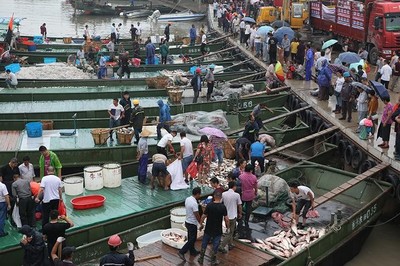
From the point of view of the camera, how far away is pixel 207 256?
11.0 metres

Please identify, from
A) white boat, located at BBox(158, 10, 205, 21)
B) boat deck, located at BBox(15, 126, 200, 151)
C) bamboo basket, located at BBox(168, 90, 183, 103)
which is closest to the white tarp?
boat deck, located at BBox(15, 126, 200, 151)

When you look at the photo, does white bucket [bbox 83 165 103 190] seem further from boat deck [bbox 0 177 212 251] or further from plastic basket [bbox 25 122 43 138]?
plastic basket [bbox 25 122 43 138]

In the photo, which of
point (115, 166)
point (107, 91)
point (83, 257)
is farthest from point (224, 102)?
point (83, 257)

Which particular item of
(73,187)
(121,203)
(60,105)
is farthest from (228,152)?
(60,105)

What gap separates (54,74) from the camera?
85.8ft

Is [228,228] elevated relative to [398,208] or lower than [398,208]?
elevated

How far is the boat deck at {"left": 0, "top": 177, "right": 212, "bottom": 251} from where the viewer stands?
497 inches

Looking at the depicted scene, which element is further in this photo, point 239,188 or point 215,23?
point 215,23

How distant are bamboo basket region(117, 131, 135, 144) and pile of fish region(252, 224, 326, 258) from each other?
6.60 metres

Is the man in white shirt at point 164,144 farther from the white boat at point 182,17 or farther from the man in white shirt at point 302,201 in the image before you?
the white boat at point 182,17

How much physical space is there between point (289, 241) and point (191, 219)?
250 cm

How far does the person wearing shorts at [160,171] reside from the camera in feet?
47.1

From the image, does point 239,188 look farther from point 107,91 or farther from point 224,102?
point 107,91

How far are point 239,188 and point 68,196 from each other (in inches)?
171
